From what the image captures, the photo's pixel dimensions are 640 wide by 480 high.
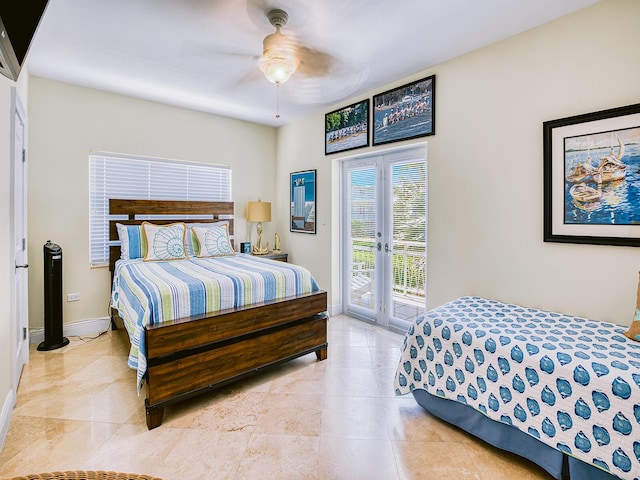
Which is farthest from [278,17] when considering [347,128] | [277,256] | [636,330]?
[277,256]

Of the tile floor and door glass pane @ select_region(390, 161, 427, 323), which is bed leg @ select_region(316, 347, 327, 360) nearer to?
the tile floor

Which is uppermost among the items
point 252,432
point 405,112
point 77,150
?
point 405,112

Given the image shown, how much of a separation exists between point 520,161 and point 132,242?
152 inches

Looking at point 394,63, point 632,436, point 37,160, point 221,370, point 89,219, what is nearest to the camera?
point 632,436

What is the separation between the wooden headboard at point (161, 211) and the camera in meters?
3.71

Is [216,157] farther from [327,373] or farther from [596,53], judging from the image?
[596,53]

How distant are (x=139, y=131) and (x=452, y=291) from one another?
13.1ft

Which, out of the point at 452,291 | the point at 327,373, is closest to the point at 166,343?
the point at 327,373

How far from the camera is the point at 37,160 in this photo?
329 cm

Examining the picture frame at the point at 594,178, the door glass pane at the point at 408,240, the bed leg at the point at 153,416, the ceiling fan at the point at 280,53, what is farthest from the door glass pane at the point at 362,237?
the bed leg at the point at 153,416

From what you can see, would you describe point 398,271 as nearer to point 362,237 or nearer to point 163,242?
point 362,237

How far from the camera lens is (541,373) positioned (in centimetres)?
166

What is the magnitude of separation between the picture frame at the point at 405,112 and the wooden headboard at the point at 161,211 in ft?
7.57

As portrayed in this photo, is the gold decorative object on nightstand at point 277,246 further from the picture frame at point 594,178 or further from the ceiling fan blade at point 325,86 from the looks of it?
the picture frame at point 594,178
